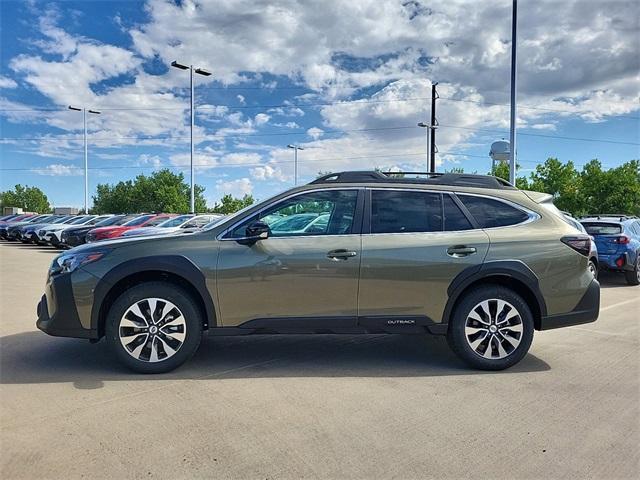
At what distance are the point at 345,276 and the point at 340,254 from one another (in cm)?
21

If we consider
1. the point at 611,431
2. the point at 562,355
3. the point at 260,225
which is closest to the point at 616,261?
the point at 562,355

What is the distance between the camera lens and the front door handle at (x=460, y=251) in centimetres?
479

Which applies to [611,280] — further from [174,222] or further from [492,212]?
[174,222]

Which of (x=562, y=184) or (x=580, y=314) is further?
(x=562, y=184)

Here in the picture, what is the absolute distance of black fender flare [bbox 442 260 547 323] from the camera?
188 inches

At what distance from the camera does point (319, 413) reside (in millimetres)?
3844

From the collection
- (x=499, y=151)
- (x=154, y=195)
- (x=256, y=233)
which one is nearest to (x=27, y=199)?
(x=154, y=195)

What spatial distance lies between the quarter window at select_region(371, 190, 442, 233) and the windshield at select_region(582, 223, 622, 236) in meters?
8.44

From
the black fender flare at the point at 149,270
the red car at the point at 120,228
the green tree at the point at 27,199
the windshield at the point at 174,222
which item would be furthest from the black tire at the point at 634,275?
the green tree at the point at 27,199

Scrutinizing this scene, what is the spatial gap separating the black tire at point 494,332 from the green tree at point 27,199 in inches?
5322

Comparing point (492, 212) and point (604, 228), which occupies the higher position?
point (492, 212)

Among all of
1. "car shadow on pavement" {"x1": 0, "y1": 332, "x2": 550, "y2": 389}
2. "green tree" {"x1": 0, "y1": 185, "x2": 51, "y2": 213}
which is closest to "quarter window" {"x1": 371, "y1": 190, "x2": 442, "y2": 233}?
"car shadow on pavement" {"x1": 0, "y1": 332, "x2": 550, "y2": 389}

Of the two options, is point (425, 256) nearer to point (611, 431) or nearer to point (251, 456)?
point (611, 431)

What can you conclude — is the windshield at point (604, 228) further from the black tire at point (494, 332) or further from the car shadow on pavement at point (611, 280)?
the black tire at point (494, 332)
